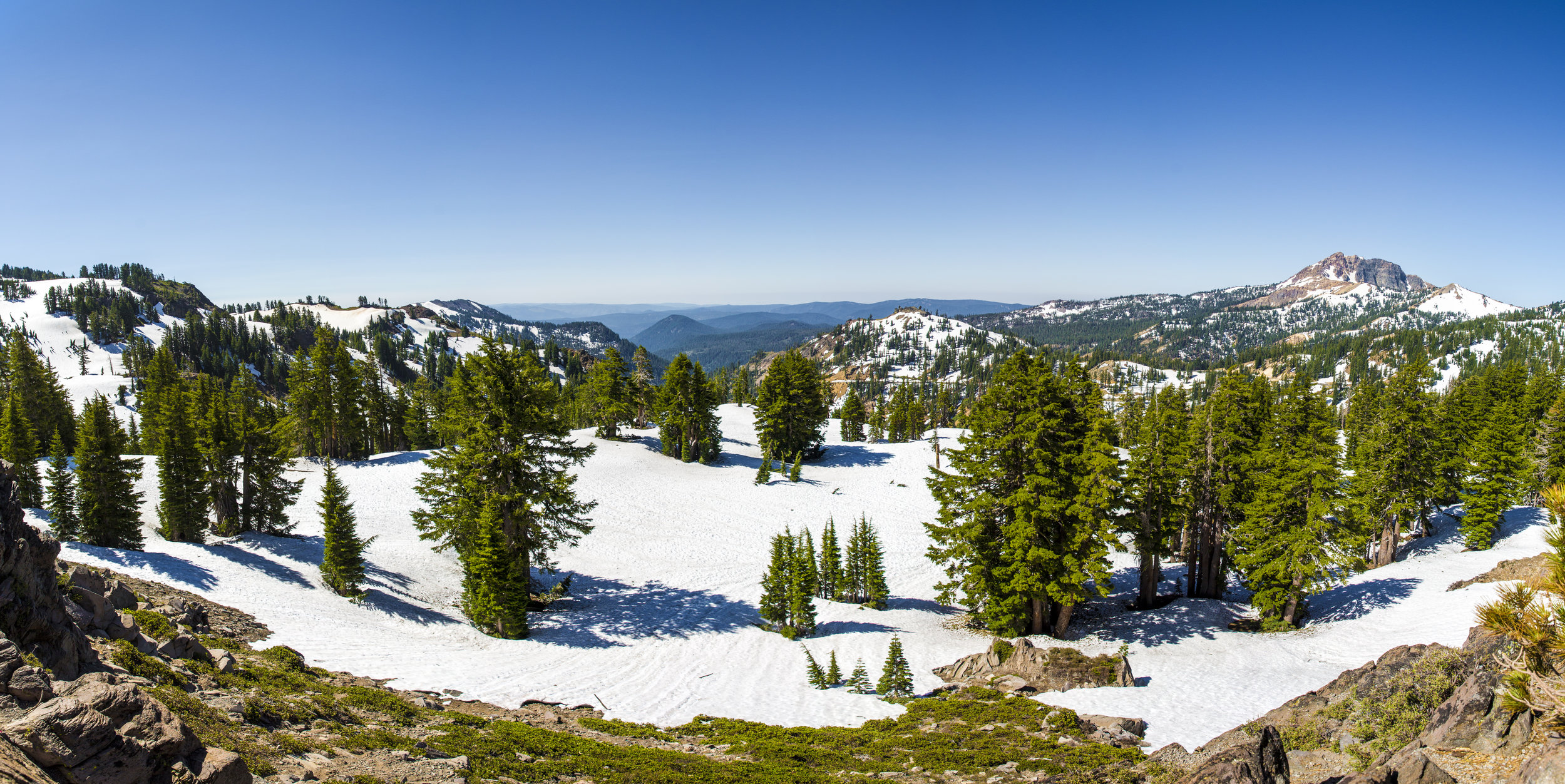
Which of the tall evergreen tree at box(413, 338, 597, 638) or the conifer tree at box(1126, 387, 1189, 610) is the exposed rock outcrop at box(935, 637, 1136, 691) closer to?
the conifer tree at box(1126, 387, 1189, 610)

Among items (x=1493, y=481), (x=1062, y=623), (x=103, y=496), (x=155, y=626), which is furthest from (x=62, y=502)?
(x=1493, y=481)

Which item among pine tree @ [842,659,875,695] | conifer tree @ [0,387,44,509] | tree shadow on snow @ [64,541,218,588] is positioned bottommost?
pine tree @ [842,659,875,695]

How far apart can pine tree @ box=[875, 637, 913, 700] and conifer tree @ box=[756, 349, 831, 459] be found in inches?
1526

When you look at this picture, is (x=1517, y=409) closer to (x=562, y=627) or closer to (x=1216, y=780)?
(x=1216, y=780)

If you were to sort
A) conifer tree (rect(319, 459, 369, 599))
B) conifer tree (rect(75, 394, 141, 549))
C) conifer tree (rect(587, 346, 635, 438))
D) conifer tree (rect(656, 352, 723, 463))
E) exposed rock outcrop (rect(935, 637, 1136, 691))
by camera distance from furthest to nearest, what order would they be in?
conifer tree (rect(587, 346, 635, 438)) → conifer tree (rect(656, 352, 723, 463)) → conifer tree (rect(75, 394, 141, 549)) → conifer tree (rect(319, 459, 369, 599)) → exposed rock outcrop (rect(935, 637, 1136, 691))

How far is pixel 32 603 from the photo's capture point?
381 inches

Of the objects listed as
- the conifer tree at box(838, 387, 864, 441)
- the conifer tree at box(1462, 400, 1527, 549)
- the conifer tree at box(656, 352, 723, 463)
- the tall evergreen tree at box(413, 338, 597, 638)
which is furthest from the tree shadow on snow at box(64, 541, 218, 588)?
the conifer tree at box(838, 387, 864, 441)

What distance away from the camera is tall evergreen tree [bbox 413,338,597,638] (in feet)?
70.9

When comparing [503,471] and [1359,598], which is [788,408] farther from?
[1359,598]

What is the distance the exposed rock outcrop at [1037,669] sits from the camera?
759 inches

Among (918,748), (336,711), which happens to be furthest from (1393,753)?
(336,711)

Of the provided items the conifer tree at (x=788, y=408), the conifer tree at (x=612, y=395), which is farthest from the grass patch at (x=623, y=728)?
the conifer tree at (x=612, y=395)

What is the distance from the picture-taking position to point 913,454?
67500 millimetres

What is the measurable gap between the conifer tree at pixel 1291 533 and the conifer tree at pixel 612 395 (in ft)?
162
